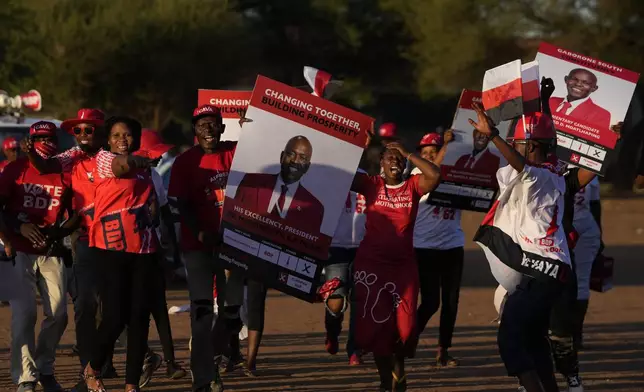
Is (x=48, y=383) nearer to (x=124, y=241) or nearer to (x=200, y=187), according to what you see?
(x=124, y=241)

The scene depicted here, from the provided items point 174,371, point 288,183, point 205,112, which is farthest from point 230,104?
point 288,183

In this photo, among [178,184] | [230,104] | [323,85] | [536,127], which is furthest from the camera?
[230,104]

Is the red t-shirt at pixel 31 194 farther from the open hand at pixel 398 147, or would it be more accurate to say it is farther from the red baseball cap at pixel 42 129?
the open hand at pixel 398 147

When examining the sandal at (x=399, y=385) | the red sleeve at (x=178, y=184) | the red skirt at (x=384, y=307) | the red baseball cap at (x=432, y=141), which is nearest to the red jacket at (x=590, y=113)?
the red skirt at (x=384, y=307)

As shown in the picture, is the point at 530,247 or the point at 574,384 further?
the point at 574,384

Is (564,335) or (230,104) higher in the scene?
(230,104)

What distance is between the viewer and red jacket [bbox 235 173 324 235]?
8516mm

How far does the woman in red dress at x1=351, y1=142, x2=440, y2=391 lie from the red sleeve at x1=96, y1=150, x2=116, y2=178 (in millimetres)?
1669

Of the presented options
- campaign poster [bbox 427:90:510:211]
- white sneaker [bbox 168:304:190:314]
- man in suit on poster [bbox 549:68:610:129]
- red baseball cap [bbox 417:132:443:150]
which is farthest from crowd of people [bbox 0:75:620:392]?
white sneaker [bbox 168:304:190:314]

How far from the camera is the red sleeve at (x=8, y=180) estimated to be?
9.01 meters

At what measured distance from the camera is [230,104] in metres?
10.7

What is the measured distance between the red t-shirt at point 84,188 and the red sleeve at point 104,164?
43mm

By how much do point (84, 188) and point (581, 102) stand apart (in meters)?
3.23

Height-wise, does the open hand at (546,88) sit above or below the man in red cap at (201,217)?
above
